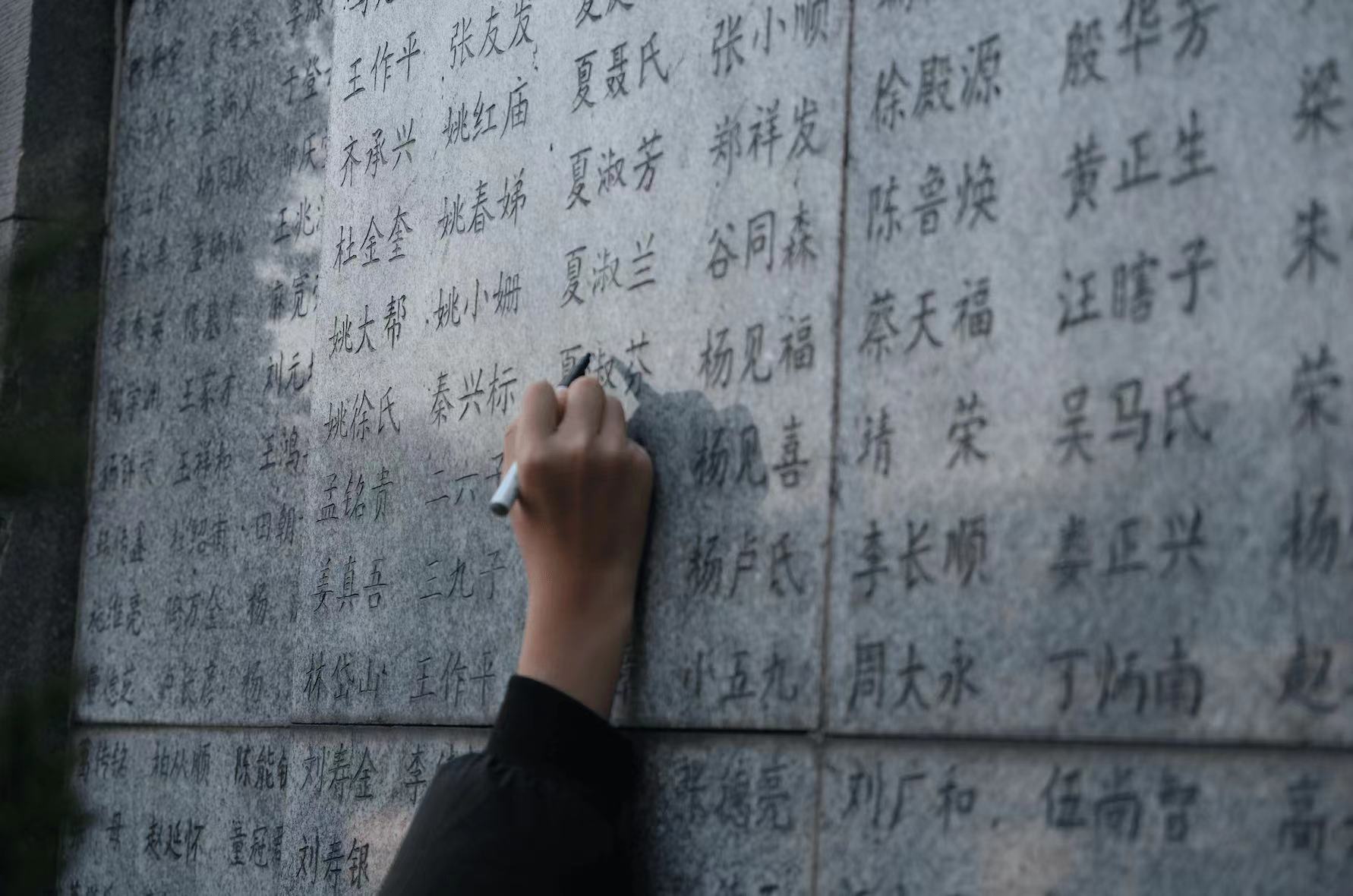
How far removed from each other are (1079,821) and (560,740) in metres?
0.97

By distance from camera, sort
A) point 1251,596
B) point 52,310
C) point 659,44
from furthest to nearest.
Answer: point 659,44
point 1251,596
point 52,310

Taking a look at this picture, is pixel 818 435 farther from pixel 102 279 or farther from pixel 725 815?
pixel 102 279

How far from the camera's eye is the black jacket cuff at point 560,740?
9.96 feet

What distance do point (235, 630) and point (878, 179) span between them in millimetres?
2315

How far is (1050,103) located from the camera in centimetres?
263

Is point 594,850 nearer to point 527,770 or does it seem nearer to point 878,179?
point 527,770

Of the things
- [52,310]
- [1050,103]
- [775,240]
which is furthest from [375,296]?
[52,310]

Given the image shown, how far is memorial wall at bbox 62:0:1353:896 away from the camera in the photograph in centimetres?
229

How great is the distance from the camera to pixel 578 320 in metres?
3.46

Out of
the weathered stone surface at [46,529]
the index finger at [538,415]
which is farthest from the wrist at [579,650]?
the weathered stone surface at [46,529]

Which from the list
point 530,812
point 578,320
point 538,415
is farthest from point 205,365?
point 530,812

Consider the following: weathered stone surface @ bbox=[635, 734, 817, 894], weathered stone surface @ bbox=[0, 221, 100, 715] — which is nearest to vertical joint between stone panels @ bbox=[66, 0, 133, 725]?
weathered stone surface @ bbox=[0, 221, 100, 715]

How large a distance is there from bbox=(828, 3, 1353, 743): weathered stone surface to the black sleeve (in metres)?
0.50

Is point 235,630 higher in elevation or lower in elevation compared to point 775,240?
lower
